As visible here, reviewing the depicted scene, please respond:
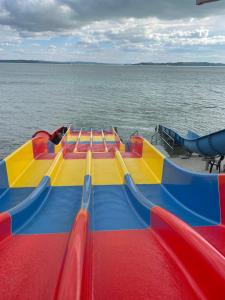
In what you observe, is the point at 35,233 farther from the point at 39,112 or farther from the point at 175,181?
the point at 39,112

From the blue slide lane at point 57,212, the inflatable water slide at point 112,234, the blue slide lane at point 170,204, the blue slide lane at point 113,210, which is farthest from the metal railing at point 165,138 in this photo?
the blue slide lane at point 57,212

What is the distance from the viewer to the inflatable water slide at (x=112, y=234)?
3.14 metres

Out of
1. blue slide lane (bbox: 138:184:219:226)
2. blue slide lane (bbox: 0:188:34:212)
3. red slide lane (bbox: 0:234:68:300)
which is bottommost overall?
blue slide lane (bbox: 0:188:34:212)

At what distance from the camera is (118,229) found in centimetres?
474

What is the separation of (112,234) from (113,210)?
910mm

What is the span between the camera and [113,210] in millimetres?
5453

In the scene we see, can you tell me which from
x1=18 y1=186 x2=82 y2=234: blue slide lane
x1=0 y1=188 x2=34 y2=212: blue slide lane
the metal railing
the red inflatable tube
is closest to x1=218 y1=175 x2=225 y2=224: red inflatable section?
the red inflatable tube

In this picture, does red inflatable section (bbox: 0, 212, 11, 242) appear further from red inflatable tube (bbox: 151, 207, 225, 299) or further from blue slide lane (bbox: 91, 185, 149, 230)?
red inflatable tube (bbox: 151, 207, 225, 299)

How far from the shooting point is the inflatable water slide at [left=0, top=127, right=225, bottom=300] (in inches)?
124

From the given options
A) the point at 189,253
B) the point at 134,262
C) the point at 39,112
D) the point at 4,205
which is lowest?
the point at 39,112

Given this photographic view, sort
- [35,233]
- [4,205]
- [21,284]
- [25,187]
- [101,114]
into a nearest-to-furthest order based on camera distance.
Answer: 1. [21,284]
2. [35,233]
3. [4,205]
4. [25,187]
5. [101,114]

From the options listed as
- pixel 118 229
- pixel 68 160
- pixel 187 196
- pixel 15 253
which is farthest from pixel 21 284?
pixel 68 160

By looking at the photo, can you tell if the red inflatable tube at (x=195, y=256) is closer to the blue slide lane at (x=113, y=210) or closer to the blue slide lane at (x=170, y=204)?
the blue slide lane at (x=113, y=210)

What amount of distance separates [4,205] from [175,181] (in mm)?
3509
